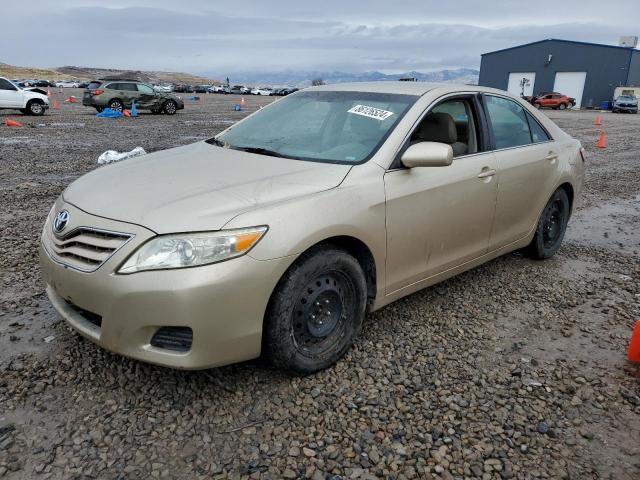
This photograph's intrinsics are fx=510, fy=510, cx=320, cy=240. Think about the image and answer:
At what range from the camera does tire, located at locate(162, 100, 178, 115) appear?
920 inches

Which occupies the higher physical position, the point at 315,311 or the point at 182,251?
the point at 182,251

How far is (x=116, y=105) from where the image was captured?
72.8ft

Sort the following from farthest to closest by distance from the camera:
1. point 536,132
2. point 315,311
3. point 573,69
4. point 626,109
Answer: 1. point 573,69
2. point 626,109
3. point 536,132
4. point 315,311

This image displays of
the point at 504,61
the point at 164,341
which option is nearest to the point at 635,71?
the point at 504,61

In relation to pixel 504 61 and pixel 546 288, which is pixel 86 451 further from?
pixel 504 61

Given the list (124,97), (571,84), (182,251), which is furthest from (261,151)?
(571,84)

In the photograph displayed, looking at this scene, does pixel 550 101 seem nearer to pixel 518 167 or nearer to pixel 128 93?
pixel 128 93

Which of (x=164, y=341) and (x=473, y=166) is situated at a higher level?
(x=473, y=166)

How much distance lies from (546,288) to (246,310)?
9.71 feet

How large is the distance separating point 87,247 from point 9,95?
19623 millimetres

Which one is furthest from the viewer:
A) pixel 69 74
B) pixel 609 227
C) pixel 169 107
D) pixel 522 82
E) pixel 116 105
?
pixel 69 74

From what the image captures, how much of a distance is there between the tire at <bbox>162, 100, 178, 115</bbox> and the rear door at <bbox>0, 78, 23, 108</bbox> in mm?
6013

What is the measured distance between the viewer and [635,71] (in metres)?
48.3

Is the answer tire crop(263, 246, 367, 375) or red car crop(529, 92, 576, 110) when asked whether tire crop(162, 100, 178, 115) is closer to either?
tire crop(263, 246, 367, 375)
